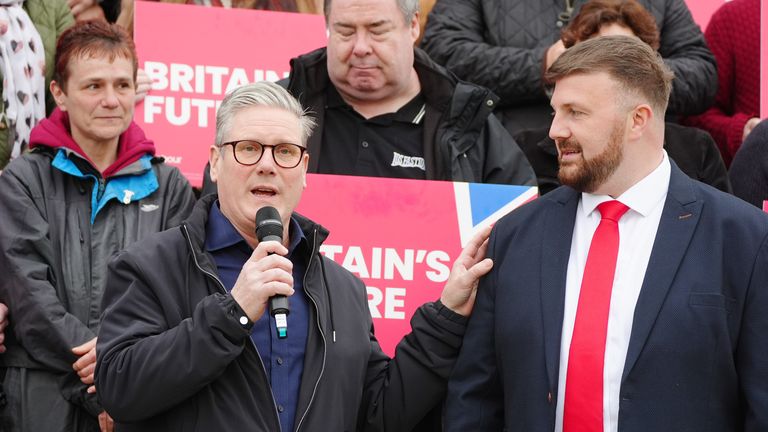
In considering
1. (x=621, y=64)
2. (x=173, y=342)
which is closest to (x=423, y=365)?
(x=173, y=342)

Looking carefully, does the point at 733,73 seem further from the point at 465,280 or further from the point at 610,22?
the point at 465,280

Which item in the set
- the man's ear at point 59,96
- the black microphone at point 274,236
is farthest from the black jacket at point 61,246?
the black microphone at point 274,236

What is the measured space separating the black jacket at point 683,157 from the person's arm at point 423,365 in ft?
6.16

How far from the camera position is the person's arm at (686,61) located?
6844 mm

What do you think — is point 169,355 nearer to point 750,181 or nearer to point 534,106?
point 750,181

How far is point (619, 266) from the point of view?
4000 millimetres

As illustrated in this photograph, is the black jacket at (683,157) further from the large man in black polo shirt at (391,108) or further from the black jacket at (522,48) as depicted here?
the black jacket at (522,48)

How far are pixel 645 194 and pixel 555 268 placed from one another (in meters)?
0.39

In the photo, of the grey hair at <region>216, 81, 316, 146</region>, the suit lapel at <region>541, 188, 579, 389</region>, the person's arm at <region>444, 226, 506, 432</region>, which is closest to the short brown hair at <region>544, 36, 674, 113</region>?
the suit lapel at <region>541, 188, 579, 389</region>

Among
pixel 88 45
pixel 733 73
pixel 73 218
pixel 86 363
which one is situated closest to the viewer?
pixel 86 363

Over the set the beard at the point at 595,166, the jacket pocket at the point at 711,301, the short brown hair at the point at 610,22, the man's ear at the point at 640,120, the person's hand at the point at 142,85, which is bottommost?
the jacket pocket at the point at 711,301

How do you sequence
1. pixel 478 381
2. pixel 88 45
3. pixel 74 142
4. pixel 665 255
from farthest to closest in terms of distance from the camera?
pixel 88 45 → pixel 74 142 → pixel 478 381 → pixel 665 255

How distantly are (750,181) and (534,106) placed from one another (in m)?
1.50

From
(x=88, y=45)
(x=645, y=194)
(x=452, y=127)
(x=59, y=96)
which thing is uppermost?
(x=88, y=45)
